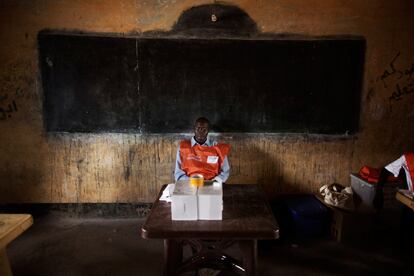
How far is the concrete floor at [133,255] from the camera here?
2.47m

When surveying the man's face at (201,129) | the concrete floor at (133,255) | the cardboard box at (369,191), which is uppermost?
the man's face at (201,129)

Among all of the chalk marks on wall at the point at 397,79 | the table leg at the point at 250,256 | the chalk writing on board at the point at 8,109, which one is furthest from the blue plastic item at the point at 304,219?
the chalk writing on board at the point at 8,109

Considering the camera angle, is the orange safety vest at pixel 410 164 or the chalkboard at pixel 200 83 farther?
the chalkboard at pixel 200 83

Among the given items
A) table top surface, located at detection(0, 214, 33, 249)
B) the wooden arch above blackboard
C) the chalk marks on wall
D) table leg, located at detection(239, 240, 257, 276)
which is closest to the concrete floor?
table leg, located at detection(239, 240, 257, 276)

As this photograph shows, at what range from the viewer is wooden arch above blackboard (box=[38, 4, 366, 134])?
307cm

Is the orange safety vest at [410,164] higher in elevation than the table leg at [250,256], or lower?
higher

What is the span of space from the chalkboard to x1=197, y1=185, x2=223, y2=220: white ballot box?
61.6 inches

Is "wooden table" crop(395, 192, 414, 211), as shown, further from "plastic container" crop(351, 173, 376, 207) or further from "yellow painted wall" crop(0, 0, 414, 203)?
"yellow painted wall" crop(0, 0, 414, 203)

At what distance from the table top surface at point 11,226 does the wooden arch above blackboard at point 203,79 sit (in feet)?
4.65

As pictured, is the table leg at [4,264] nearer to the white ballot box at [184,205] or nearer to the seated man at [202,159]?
the white ballot box at [184,205]

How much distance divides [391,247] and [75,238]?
2983 mm

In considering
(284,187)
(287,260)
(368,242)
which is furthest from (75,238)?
(368,242)

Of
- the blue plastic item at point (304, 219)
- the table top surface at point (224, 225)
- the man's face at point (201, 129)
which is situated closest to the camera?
the table top surface at point (224, 225)

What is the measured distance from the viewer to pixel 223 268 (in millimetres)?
2232
